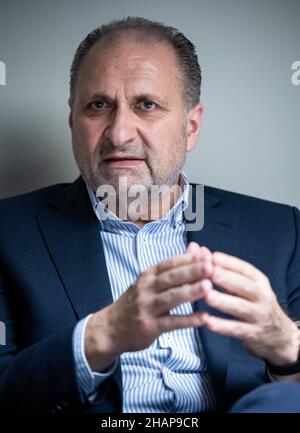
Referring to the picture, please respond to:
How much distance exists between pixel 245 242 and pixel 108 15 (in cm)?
89

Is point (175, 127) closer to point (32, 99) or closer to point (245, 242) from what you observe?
point (245, 242)

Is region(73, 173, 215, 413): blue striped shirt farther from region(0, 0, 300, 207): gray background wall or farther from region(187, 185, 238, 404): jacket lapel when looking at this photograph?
region(0, 0, 300, 207): gray background wall

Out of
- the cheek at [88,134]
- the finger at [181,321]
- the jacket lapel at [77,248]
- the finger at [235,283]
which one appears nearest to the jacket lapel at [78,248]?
the jacket lapel at [77,248]

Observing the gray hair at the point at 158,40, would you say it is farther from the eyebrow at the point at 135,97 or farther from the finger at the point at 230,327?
the finger at the point at 230,327

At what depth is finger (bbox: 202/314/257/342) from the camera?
3.47 ft

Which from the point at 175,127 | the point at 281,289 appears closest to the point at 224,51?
the point at 175,127

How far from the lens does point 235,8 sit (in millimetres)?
1936

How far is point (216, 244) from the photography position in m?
1.50

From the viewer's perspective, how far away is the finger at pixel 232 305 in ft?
3.44

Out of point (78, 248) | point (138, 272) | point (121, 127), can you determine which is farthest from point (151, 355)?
point (121, 127)

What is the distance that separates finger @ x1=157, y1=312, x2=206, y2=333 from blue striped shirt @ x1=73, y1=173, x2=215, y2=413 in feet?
0.57

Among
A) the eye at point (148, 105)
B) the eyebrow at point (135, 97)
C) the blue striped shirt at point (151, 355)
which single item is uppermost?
the eyebrow at point (135, 97)

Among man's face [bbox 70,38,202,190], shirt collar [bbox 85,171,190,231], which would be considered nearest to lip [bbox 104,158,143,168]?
man's face [bbox 70,38,202,190]

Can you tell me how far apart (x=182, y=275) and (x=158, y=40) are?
747 millimetres
